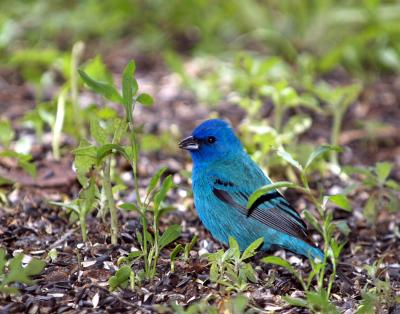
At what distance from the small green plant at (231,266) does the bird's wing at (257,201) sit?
0.58m

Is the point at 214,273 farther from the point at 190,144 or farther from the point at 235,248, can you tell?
the point at 190,144

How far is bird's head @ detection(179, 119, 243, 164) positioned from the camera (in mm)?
4504

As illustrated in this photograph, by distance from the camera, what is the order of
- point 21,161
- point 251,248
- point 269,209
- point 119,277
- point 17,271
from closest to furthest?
point 17,271 < point 119,277 < point 251,248 < point 269,209 < point 21,161

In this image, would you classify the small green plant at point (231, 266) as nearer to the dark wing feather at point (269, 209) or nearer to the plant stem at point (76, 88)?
the dark wing feather at point (269, 209)

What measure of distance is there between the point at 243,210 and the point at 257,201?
10 cm

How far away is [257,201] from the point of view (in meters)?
4.21

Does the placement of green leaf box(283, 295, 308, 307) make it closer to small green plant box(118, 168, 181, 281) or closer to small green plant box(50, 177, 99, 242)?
small green plant box(118, 168, 181, 281)

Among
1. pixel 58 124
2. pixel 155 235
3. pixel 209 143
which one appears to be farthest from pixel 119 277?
pixel 58 124

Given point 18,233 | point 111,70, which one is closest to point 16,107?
point 111,70

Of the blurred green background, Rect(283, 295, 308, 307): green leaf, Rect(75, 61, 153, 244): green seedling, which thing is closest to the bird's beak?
Rect(75, 61, 153, 244): green seedling

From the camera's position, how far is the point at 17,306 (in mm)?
3312

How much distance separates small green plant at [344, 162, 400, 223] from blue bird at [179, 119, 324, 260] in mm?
561

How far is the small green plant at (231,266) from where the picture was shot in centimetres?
354

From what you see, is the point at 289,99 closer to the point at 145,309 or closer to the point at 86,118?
the point at 86,118
